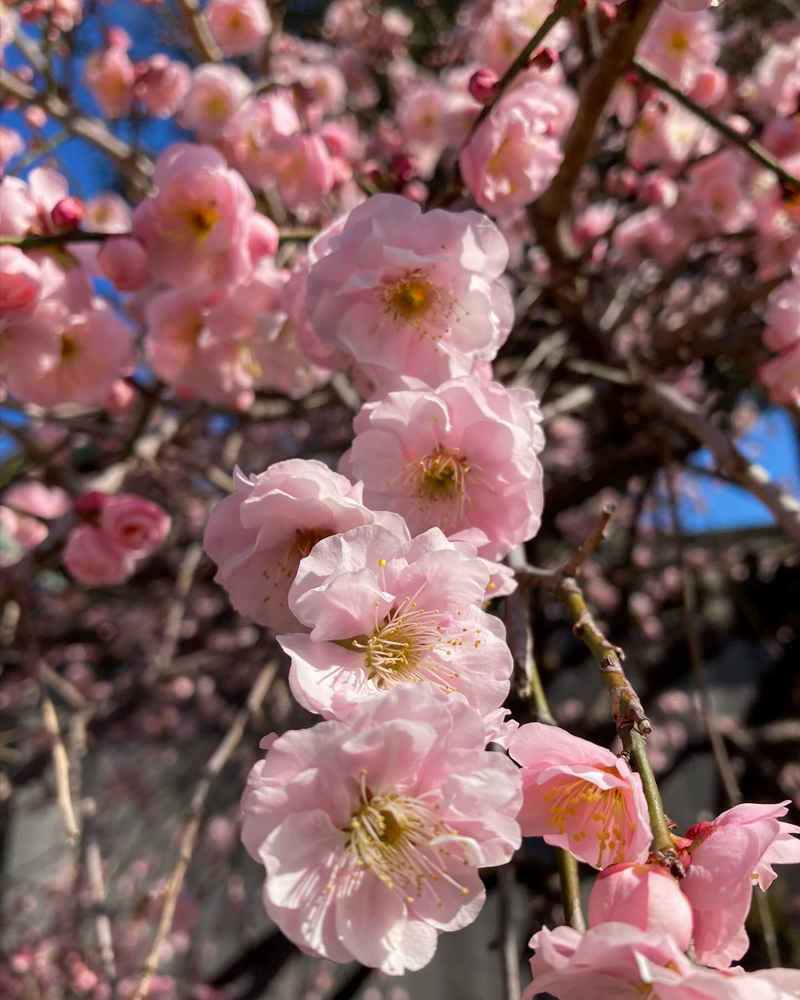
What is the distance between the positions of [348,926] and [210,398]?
0.95 metres

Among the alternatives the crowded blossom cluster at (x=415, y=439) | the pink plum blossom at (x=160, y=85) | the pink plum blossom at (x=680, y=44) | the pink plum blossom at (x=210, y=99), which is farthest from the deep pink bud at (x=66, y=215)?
the pink plum blossom at (x=680, y=44)

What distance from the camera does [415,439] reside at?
28.3 inches

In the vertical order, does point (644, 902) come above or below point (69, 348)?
above

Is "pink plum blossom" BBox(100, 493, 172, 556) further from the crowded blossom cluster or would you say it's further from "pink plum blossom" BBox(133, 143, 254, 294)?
"pink plum blossom" BBox(133, 143, 254, 294)

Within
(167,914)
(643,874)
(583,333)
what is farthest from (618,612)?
(643,874)

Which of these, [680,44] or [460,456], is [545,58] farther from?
[680,44]

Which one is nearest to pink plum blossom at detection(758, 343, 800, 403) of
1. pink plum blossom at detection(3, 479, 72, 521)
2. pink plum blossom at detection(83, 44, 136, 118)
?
pink plum blossom at detection(83, 44, 136, 118)

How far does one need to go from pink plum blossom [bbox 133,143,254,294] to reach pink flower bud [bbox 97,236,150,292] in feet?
0.12

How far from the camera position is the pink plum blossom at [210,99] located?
5.39ft

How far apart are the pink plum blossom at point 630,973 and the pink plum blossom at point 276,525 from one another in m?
0.30

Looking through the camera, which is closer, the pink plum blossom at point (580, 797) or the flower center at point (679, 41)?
the pink plum blossom at point (580, 797)

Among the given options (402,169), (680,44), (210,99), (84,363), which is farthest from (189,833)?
(680,44)

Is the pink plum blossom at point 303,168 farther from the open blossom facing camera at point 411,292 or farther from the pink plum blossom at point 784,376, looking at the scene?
the pink plum blossom at point 784,376

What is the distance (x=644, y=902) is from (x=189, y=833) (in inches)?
31.0
